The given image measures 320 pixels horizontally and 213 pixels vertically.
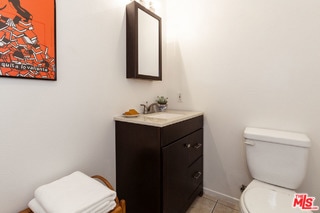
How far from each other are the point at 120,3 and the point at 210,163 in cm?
178

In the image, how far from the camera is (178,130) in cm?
138

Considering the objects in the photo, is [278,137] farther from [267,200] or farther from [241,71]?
[241,71]

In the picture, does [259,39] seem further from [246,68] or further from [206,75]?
[206,75]

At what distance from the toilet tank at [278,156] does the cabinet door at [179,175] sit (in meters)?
0.50

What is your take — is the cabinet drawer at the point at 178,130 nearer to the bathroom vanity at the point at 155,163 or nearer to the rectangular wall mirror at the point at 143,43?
the bathroom vanity at the point at 155,163

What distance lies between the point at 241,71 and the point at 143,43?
38.2 inches

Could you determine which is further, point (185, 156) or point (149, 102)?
point (149, 102)

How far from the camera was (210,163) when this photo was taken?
1.85 m

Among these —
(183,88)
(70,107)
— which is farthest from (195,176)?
(70,107)

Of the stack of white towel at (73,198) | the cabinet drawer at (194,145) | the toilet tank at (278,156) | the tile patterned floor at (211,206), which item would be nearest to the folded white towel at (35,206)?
the stack of white towel at (73,198)

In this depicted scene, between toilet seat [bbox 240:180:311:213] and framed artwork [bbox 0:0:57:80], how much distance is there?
144 cm

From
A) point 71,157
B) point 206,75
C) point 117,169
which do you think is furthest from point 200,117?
point 71,157


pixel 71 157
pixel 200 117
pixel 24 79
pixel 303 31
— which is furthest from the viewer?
pixel 200 117

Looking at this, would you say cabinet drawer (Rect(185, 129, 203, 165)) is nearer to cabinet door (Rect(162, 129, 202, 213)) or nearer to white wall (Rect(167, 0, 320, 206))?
cabinet door (Rect(162, 129, 202, 213))
